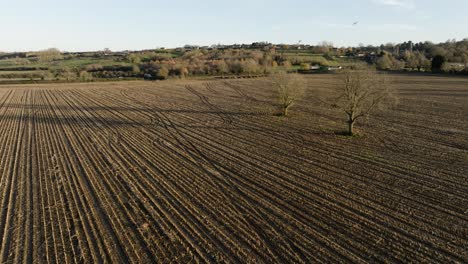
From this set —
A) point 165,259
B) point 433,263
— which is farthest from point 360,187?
point 165,259

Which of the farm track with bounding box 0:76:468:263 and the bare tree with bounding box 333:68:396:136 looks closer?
the farm track with bounding box 0:76:468:263

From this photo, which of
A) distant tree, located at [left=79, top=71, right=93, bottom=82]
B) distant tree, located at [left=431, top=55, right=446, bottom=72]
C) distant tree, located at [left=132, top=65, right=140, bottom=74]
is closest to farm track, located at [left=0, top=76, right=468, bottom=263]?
distant tree, located at [left=79, top=71, right=93, bottom=82]

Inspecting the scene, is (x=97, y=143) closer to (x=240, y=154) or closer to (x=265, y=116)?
(x=240, y=154)

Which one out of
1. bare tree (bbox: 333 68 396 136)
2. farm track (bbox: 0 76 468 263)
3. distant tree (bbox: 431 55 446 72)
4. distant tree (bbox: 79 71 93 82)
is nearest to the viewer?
farm track (bbox: 0 76 468 263)

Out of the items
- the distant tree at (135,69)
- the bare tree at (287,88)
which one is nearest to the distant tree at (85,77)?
the distant tree at (135,69)

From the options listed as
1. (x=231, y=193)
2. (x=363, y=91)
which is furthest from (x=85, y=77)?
(x=231, y=193)

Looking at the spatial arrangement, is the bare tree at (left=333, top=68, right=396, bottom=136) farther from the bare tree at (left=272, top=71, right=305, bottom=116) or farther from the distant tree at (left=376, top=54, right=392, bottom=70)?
the distant tree at (left=376, top=54, right=392, bottom=70)

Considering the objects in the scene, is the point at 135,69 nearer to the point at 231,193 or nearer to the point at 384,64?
the point at 384,64

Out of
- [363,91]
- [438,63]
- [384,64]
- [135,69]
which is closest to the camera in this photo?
[363,91]

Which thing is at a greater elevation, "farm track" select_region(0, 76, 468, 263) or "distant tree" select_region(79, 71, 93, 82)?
"distant tree" select_region(79, 71, 93, 82)
